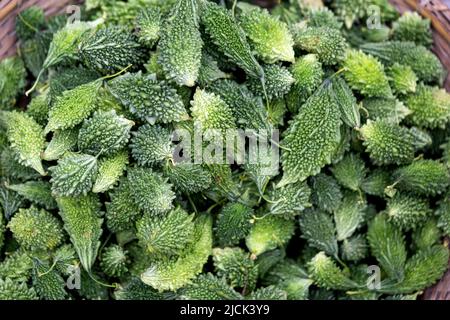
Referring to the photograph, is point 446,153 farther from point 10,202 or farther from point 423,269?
point 10,202

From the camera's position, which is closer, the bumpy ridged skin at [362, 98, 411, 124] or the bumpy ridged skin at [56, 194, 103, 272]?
the bumpy ridged skin at [56, 194, 103, 272]

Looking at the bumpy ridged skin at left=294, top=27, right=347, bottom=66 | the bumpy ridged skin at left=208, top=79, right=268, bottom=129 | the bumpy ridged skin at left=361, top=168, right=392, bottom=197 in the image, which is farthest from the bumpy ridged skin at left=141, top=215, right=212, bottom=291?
the bumpy ridged skin at left=294, top=27, right=347, bottom=66

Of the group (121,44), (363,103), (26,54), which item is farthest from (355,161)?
(26,54)

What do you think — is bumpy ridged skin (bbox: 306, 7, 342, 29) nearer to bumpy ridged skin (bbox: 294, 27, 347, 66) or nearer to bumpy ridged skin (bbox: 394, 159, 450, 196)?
bumpy ridged skin (bbox: 294, 27, 347, 66)

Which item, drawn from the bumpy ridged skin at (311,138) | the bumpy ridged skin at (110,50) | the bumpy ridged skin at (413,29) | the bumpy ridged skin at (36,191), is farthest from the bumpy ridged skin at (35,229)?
the bumpy ridged skin at (413,29)

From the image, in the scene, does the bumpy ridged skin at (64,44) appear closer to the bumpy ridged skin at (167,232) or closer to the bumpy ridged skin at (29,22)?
the bumpy ridged skin at (29,22)

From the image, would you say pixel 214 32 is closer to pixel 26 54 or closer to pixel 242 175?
pixel 242 175
